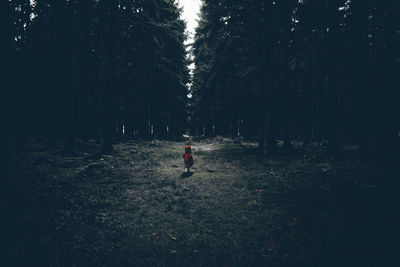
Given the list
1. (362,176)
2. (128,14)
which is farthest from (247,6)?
(362,176)

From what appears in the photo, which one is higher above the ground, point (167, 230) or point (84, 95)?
point (84, 95)

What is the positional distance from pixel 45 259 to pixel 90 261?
0.86 m

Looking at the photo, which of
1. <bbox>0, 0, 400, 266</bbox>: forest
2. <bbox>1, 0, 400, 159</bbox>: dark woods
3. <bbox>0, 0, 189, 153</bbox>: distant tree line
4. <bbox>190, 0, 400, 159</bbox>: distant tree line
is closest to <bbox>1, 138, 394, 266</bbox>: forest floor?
<bbox>0, 0, 400, 266</bbox>: forest

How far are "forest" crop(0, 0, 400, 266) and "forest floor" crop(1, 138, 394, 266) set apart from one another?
1.6 inches

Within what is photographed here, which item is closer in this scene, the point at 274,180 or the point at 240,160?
the point at 274,180

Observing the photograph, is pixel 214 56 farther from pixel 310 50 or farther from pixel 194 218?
pixel 194 218

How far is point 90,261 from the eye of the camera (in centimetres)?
465

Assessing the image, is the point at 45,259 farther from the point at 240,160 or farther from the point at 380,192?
the point at 240,160

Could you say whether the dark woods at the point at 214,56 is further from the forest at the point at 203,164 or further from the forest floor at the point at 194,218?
the forest floor at the point at 194,218

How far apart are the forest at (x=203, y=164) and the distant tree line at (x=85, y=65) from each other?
14 cm

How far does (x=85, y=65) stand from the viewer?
66.4 ft

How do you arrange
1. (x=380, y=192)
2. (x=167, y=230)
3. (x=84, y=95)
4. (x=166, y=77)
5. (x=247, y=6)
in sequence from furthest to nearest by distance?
(x=166, y=77) → (x=84, y=95) → (x=247, y=6) → (x=380, y=192) → (x=167, y=230)

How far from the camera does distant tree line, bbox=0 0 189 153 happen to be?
14.4 m

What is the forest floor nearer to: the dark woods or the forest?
the forest
